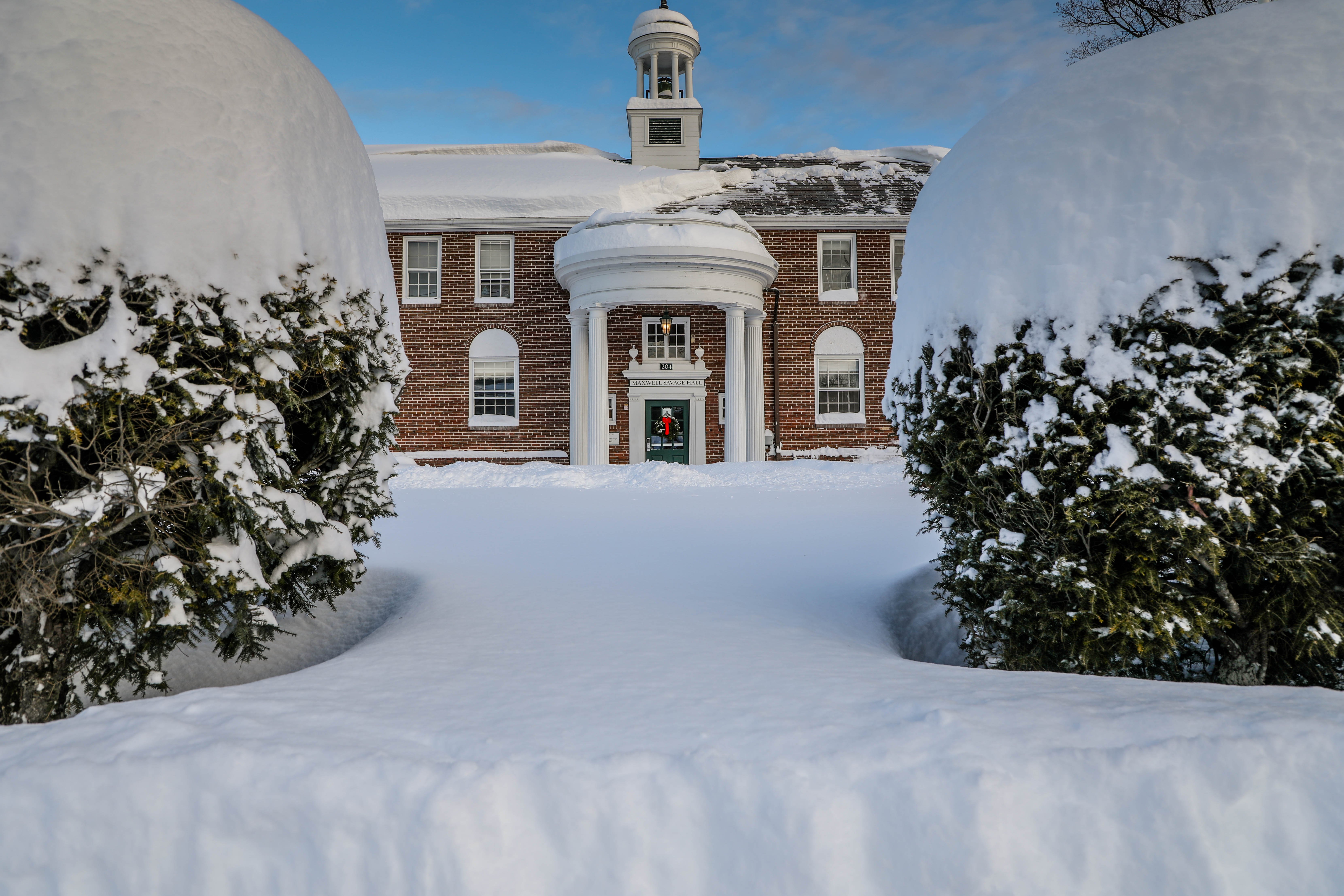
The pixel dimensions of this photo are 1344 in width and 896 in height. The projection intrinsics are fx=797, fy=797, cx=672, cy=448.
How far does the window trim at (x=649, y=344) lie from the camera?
63.3ft

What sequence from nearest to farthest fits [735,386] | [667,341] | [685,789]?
[685,789] < [735,386] < [667,341]

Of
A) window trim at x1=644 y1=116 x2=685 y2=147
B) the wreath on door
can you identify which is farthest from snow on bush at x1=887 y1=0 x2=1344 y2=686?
window trim at x1=644 y1=116 x2=685 y2=147

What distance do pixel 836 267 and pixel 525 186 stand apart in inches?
315

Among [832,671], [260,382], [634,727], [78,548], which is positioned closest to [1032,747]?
[832,671]

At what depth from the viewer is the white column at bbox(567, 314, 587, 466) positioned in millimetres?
17844

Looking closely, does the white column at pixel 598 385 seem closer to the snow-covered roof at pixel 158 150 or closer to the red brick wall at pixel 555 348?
the red brick wall at pixel 555 348

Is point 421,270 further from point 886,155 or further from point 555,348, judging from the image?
point 886,155

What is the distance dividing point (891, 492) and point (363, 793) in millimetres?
10089

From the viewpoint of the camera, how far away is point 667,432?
63.3 feet

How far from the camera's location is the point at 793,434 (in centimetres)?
1948

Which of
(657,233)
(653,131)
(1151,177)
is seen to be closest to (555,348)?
(657,233)

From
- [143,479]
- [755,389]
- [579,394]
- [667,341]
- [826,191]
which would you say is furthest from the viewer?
[826,191]

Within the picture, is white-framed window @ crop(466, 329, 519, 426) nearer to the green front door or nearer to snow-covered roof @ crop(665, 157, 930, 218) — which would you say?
the green front door

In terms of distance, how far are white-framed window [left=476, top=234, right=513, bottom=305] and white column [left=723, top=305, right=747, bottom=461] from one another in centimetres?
566
